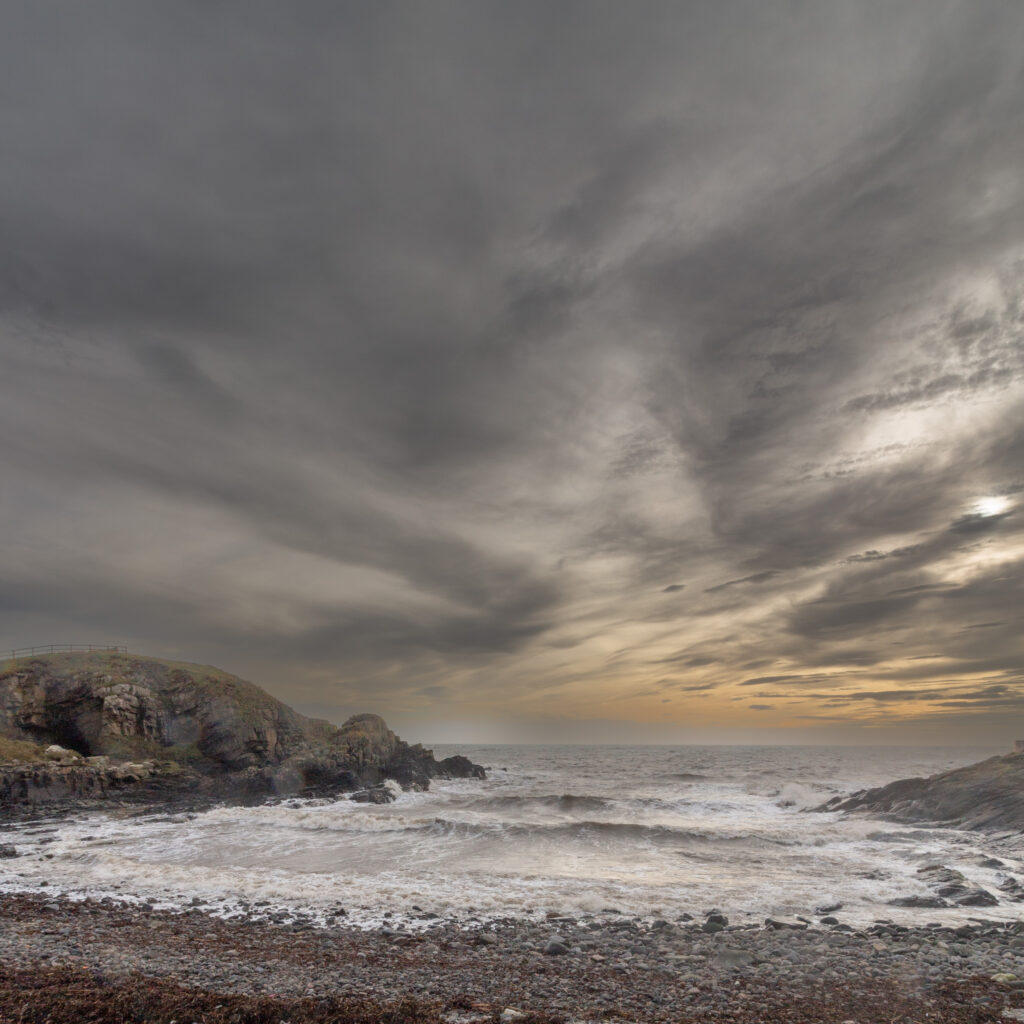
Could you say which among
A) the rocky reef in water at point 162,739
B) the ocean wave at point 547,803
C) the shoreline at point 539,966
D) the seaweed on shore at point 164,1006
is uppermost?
the rocky reef in water at point 162,739

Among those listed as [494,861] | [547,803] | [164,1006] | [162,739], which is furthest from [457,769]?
[164,1006]

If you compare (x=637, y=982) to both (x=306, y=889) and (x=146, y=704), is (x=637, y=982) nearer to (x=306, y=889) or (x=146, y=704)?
(x=306, y=889)

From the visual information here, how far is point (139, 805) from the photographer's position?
3934cm

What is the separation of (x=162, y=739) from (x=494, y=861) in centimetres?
4235

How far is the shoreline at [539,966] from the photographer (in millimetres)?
10359

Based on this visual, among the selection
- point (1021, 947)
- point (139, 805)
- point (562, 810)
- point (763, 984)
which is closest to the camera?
point (763, 984)

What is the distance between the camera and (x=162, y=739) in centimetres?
5319

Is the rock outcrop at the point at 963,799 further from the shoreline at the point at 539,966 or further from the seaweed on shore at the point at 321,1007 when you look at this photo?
the seaweed on shore at the point at 321,1007

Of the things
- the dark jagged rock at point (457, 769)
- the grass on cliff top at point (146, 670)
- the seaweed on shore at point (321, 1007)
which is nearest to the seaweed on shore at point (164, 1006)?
the seaweed on shore at point (321, 1007)

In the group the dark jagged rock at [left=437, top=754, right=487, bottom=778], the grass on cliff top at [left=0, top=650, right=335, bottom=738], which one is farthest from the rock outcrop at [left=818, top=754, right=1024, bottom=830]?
the grass on cliff top at [left=0, top=650, right=335, bottom=738]

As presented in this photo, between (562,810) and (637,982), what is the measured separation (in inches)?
1430

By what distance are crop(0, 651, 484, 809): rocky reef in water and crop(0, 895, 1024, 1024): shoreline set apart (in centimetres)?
3219

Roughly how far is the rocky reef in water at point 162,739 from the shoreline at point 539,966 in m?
32.2

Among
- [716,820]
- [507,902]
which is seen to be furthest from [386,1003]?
[716,820]
